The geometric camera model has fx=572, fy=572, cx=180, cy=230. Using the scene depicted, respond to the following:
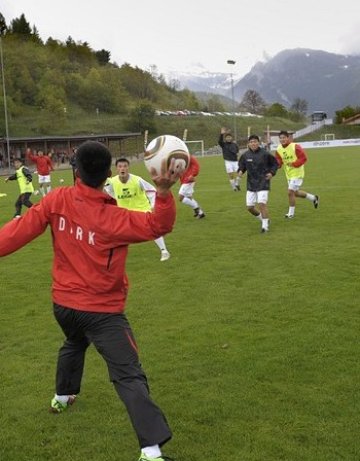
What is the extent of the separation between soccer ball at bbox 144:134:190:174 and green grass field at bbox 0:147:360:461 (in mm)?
2042

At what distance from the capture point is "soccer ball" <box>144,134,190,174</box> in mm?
3482

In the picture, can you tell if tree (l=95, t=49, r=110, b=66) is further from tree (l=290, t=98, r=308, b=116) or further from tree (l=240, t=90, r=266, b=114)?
tree (l=290, t=98, r=308, b=116)

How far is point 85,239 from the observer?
380 centimetres

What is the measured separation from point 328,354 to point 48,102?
8483 cm

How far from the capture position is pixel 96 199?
381cm

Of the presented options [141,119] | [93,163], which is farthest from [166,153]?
[141,119]

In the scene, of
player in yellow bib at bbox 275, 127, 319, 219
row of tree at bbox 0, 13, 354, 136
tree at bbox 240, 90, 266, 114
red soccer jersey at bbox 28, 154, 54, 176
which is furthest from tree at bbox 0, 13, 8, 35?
player in yellow bib at bbox 275, 127, 319, 219

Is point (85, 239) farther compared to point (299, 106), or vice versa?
point (299, 106)

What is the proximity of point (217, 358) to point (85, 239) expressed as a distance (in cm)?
245

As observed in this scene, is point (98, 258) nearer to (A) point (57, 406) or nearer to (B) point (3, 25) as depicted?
(A) point (57, 406)

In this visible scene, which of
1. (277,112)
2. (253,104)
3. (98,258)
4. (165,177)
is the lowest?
(98,258)

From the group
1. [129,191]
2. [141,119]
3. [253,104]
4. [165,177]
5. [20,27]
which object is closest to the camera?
[165,177]

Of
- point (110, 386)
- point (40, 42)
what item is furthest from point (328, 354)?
point (40, 42)

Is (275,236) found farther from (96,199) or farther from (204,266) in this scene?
(96,199)
